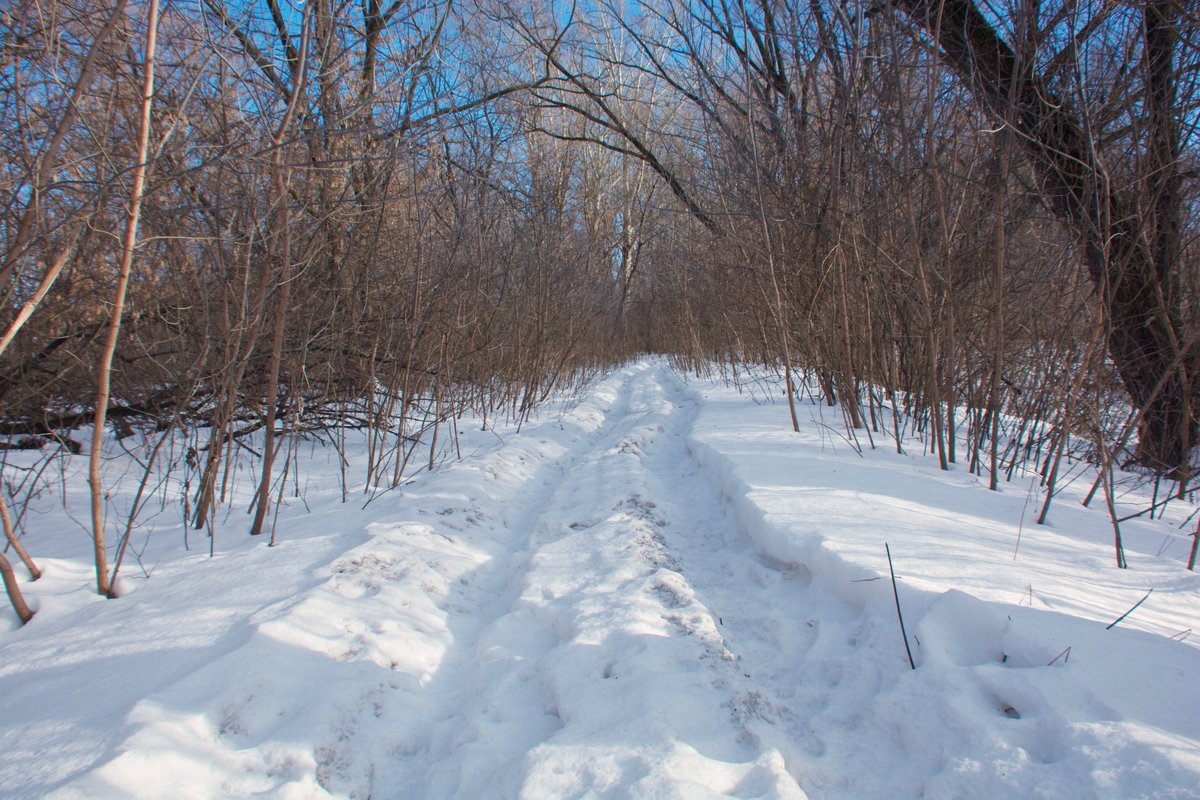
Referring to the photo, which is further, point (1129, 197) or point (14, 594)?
point (1129, 197)

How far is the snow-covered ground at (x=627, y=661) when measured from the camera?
1457 mm

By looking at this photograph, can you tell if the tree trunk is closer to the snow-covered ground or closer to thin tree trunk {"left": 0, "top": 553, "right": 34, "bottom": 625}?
the snow-covered ground

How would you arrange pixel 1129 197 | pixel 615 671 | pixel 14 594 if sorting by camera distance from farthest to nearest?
pixel 1129 197
pixel 14 594
pixel 615 671

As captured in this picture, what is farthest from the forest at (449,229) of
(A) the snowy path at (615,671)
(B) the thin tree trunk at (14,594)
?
(A) the snowy path at (615,671)

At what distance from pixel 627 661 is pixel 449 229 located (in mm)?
3935

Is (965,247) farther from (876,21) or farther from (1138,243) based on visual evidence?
(876,21)

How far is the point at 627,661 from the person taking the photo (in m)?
1.96

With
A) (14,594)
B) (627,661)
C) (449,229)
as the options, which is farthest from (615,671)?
(449,229)

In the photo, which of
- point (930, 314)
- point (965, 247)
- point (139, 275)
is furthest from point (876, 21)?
point (139, 275)

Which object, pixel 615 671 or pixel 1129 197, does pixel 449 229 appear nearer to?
pixel 615 671

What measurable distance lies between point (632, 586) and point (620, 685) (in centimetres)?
72

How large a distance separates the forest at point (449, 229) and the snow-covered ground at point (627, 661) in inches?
19.2

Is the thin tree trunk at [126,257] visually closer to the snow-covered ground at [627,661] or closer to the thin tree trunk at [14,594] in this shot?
Result: the thin tree trunk at [14,594]

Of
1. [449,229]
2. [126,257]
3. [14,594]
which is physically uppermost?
[449,229]
